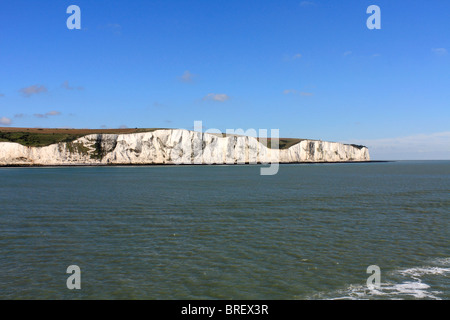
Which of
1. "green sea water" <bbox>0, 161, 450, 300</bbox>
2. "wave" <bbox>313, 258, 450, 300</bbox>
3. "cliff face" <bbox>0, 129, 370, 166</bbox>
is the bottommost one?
"wave" <bbox>313, 258, 450, 300</bbox>

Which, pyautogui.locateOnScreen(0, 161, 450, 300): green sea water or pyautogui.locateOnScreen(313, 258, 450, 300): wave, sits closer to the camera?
pyautogui.locateOnScreen(313, 258, 450, 300): wave

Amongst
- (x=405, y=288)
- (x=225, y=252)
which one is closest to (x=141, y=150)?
(x=225, y=252)

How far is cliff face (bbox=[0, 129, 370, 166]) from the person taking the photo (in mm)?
121062

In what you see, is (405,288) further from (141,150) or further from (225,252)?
(141,150)

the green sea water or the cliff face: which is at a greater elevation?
the cliff face

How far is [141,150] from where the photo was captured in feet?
430

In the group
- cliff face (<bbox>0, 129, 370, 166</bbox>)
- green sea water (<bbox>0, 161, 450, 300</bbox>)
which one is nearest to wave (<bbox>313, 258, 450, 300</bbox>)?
green sea water (<bbox>0, 161, 450, 300</bbox>)

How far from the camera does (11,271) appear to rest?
11.8 meters

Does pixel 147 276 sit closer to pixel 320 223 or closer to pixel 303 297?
pixel 303 297

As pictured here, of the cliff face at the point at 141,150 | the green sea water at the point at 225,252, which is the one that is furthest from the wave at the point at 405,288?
the cliff face at the point at 141,150

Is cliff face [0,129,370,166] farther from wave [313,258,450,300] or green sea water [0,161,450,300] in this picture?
wave [313,258,450,300]
